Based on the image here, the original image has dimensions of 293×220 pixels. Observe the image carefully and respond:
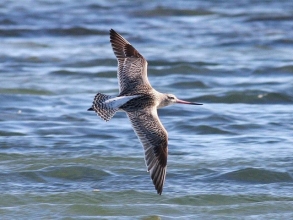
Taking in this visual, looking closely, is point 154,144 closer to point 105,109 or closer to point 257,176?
point 105,109

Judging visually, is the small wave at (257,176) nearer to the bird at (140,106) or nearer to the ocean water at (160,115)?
the ocean water at (160,115)

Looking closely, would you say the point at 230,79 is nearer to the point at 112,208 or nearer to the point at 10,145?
the point at 10,145

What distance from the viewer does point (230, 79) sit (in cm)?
1220

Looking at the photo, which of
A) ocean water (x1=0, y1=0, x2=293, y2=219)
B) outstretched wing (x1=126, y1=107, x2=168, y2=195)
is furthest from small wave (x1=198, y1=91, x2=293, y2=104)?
outstretched wing (x1=126, y1=107, x2=168, y2=195)

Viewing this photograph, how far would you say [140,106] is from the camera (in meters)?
7.10

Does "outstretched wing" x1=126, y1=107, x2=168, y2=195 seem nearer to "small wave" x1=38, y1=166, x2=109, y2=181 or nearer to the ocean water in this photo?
the ocean water

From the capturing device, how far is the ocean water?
6.84m

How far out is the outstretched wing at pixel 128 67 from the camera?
7.52 metres

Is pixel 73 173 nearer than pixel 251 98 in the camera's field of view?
Yes

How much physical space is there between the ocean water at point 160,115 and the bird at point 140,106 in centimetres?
36

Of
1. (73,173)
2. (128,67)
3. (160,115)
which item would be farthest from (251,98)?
(73,173)

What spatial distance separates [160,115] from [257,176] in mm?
2789

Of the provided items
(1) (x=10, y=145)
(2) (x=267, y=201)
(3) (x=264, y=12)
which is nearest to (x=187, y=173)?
(2) (x=267, y=201)

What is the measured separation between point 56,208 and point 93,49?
7.96m
